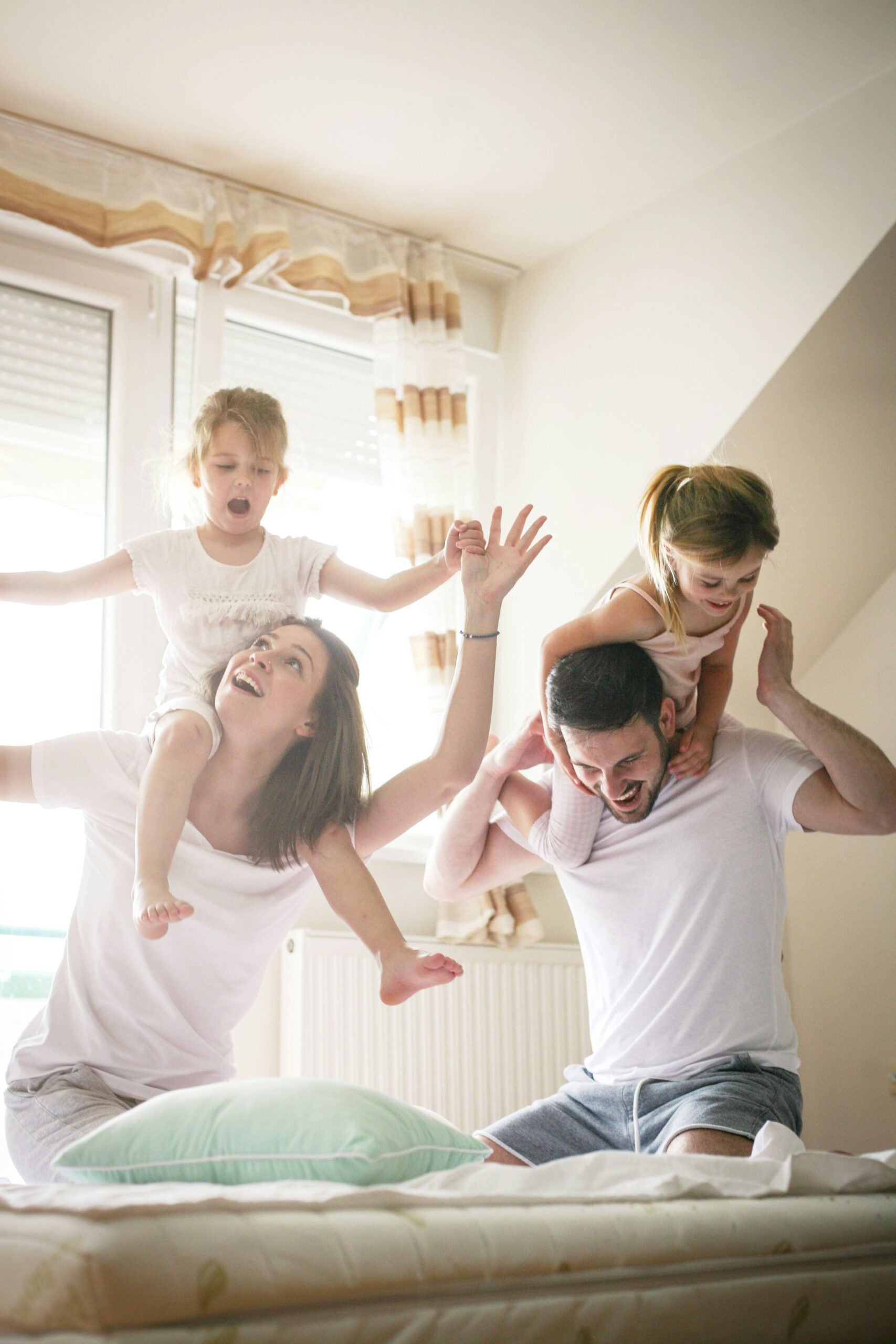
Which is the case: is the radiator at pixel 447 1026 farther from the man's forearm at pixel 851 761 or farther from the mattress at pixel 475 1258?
the mattress at pixel 475 1258

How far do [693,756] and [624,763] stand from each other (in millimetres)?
142

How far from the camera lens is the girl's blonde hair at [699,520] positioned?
6.86 feet

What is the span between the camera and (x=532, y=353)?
405 cm

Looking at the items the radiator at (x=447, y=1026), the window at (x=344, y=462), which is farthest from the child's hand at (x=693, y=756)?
the window at (x=344, y=462)

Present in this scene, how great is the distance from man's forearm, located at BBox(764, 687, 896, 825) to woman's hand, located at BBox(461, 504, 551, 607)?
53 cm

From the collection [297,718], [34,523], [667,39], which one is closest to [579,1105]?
[297,718]

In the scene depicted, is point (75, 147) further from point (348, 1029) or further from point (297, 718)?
point (348, 1029)

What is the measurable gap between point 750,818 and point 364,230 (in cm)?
251

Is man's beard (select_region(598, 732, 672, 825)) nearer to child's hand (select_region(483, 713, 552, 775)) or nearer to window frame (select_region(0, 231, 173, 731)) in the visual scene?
child's hand (select_region(483, 713, 552, 775))

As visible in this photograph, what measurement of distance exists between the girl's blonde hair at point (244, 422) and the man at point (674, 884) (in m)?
0.72

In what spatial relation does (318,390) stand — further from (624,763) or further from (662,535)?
(624,763)

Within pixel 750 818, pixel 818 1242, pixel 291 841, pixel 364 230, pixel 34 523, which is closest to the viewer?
pixel 818 1242

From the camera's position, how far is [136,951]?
1.90 meters

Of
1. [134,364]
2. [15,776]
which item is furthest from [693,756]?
[134,364]
